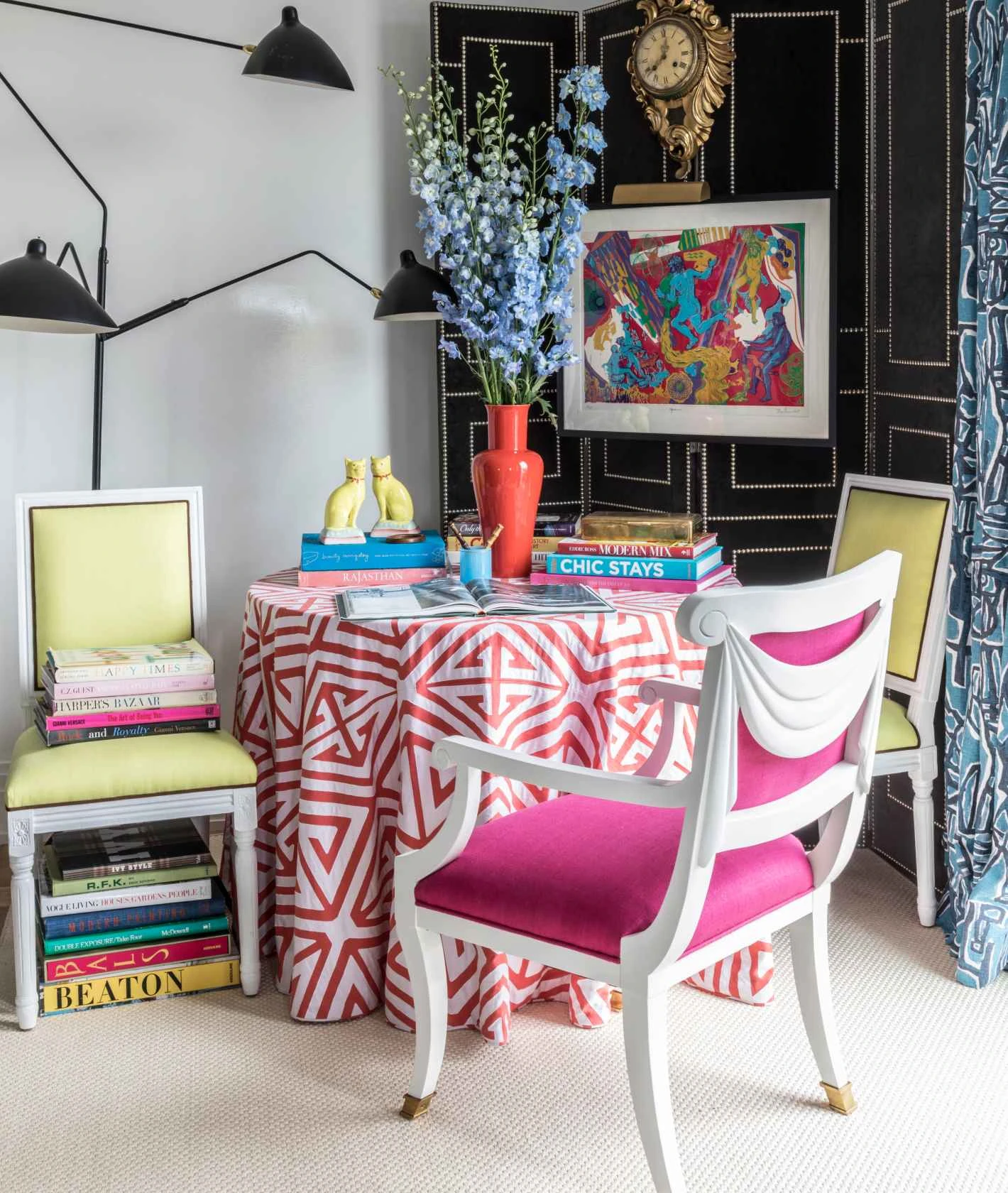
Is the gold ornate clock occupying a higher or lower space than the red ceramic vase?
higher

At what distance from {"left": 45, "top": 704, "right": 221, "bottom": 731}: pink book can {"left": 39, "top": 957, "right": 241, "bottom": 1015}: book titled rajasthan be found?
0.52 m

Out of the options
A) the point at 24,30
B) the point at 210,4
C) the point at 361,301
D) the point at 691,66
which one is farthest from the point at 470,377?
the point at 24,30

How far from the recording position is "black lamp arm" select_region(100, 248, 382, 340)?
3.35 m

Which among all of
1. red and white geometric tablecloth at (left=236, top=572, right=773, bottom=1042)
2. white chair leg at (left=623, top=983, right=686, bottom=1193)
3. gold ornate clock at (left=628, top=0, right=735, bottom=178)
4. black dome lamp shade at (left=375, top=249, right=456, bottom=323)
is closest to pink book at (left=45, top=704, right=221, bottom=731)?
red and white geometric tablecloth at (left=236, top=572, right=773, bottom=1042)

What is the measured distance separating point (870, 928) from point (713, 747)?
1502mm

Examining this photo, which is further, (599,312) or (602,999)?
(599,312)

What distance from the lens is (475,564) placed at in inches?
108

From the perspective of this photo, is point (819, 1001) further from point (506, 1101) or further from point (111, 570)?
point (111, 570)

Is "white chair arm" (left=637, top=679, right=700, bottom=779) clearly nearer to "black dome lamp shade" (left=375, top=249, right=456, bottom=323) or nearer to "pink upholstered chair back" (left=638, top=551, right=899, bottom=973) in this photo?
"pink upholstered chair back" (left=638, top=551, right=899, bottom=973)

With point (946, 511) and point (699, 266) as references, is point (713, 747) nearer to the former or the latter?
point (946, 511)

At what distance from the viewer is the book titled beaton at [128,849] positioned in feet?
8.86

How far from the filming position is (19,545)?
9.55 feet

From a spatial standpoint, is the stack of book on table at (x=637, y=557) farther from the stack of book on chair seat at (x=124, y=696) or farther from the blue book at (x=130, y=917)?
the blue book at (x=130, y=917)

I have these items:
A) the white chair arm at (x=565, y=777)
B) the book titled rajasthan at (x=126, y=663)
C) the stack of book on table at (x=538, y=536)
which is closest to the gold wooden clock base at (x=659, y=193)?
the stack of book on table at (x=538, y=536)
